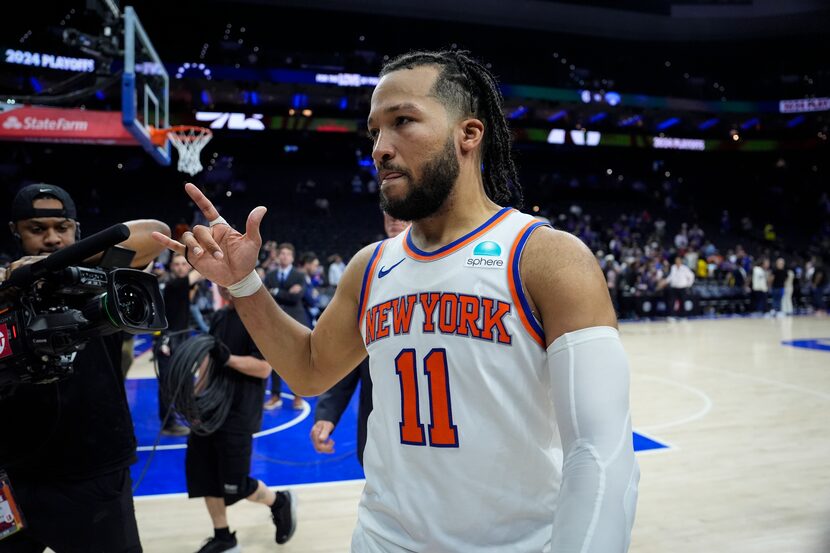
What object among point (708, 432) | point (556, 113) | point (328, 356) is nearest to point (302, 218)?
point (556, 113)

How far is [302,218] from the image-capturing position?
22.3 metres

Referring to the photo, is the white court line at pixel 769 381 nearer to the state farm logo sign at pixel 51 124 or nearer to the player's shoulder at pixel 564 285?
the player's shoulder at pixel 564 285

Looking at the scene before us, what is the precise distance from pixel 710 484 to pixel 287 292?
4.44 meters

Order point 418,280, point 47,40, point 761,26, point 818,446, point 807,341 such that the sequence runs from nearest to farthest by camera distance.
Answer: point 418,280, point 818,446, point 807,341, point 47,40, point 761,26

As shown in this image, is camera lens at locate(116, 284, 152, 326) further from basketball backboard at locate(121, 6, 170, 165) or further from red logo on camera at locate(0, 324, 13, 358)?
basketball backboard at locate(121, 6, 170, 165)

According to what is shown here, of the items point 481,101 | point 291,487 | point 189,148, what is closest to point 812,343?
point 291,487

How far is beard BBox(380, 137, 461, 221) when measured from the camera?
151cm

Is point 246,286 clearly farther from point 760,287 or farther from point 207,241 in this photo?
point 760,287

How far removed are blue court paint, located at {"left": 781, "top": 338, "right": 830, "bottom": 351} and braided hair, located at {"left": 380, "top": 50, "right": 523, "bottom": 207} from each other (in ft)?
38.8

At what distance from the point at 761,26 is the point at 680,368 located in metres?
23.6

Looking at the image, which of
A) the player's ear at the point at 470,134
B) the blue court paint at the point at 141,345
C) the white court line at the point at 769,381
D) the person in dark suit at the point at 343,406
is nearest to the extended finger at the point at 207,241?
the player's ear at the point at 470,134

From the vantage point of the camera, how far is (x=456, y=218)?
1.58 m

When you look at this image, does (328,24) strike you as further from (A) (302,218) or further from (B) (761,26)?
(B) (761,26)

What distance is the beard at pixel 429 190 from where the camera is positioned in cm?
151
